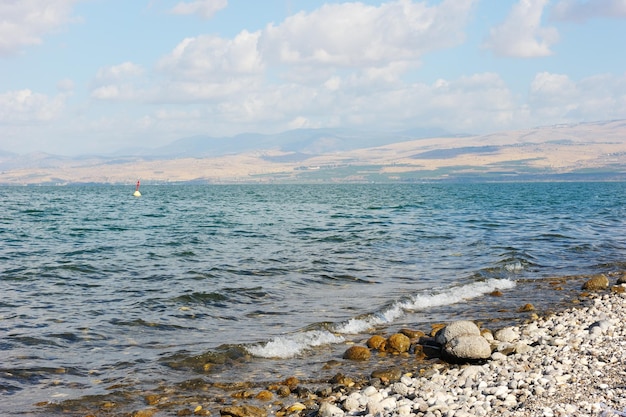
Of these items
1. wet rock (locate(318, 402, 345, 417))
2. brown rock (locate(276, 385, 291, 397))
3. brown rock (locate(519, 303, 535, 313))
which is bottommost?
brown rock (locate(519, 303, 535, 313))

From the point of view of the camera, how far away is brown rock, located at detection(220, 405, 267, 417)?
10.1 metres

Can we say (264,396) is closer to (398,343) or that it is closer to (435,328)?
(398,343)

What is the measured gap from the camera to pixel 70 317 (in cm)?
1680

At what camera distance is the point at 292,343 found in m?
14.5

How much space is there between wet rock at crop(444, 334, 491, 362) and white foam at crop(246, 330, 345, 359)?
3.26 m

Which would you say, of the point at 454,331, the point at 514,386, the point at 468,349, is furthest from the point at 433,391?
the point at 454,331

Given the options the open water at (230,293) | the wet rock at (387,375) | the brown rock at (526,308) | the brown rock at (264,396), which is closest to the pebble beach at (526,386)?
the wet rock at (387,375)

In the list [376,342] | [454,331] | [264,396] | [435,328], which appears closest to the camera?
[264,396]

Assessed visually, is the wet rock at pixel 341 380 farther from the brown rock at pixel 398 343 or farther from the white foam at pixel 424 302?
the white foam at pixel 424 302

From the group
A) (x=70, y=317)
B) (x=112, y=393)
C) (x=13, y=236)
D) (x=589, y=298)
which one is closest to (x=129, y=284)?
(x=70, y=317)

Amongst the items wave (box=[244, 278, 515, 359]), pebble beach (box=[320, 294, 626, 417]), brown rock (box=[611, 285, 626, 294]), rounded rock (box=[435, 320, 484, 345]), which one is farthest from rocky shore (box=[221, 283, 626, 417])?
brown rock (box=[611, 285, 626, 294])

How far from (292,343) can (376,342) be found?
2.08 m

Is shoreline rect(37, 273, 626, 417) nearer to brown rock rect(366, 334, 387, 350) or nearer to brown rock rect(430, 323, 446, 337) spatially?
brown rock rect(366, 334, 387, 350)

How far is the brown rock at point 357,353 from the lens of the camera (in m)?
13.4
